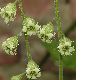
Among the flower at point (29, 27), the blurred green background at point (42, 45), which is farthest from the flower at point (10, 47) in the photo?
the blurred green background at point (42, 45)

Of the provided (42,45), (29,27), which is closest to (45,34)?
(29,27)

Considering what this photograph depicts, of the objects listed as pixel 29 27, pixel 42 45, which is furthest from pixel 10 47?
pixel 42 45

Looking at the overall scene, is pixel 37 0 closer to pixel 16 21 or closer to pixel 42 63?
pixel 16 21

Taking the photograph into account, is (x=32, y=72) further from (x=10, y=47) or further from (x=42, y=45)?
(x=42, y=45)

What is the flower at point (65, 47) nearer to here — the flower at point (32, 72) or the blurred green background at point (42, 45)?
the flower at point (32, 72)

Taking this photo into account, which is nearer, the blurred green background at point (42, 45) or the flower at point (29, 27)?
the flower at point (29, 27)

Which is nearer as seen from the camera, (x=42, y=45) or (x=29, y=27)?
(x=29, y=27)

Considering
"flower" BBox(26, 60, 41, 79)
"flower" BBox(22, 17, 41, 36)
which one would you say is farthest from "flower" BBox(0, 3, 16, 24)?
"flower" BBox(26, 60, 41, 79)

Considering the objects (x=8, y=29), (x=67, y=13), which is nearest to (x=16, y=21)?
(x=8, y=29)

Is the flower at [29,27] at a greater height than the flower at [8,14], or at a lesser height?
lesser

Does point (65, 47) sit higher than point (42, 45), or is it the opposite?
point (42, 45)
